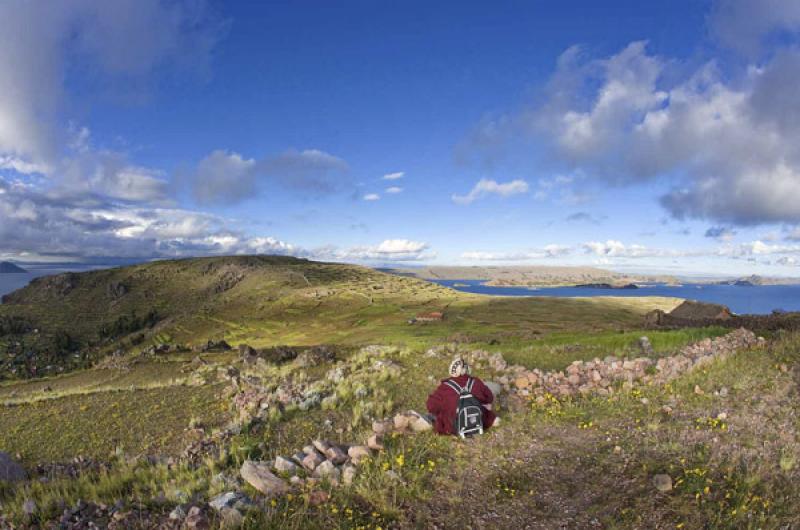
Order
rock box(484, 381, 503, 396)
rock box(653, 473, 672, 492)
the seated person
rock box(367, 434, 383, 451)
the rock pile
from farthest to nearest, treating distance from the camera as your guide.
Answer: rock box(484, 381, 503, 396)
the rock pile
the seated person
rock box(367, 434, 383, 451)
rock box(653, 473, 672, 492)

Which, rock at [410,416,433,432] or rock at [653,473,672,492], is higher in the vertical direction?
rock at [653,473,672,492]

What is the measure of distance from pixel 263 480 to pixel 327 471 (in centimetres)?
121

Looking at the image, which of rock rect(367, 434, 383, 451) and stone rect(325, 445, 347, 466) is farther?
rock rect(367, 434, 383, 451)

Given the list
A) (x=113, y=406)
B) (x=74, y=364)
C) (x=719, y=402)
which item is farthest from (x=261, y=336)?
(x=719, y=402)

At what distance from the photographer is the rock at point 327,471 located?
25.7 feet

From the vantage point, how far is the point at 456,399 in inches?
396

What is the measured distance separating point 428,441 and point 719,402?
8311 millimetres

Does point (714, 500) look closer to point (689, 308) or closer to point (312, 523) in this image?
point (312, 523)

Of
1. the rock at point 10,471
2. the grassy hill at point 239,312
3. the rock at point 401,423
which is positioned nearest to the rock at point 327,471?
the rock at point 401,423

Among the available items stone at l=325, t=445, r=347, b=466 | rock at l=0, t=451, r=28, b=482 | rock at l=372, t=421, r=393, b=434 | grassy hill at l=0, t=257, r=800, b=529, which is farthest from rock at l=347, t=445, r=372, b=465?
rock at l=0, t=451, r=28, b=482

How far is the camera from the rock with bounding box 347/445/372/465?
8.60 m

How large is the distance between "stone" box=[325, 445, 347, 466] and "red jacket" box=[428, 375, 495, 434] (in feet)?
8.58

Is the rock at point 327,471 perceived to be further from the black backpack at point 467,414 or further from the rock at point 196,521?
the black backpack at point 467,414

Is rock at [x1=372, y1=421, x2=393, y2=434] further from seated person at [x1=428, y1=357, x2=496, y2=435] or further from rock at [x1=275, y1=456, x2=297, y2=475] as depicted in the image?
rock at [x1=275, y1=456, x2=297, y2=475]
